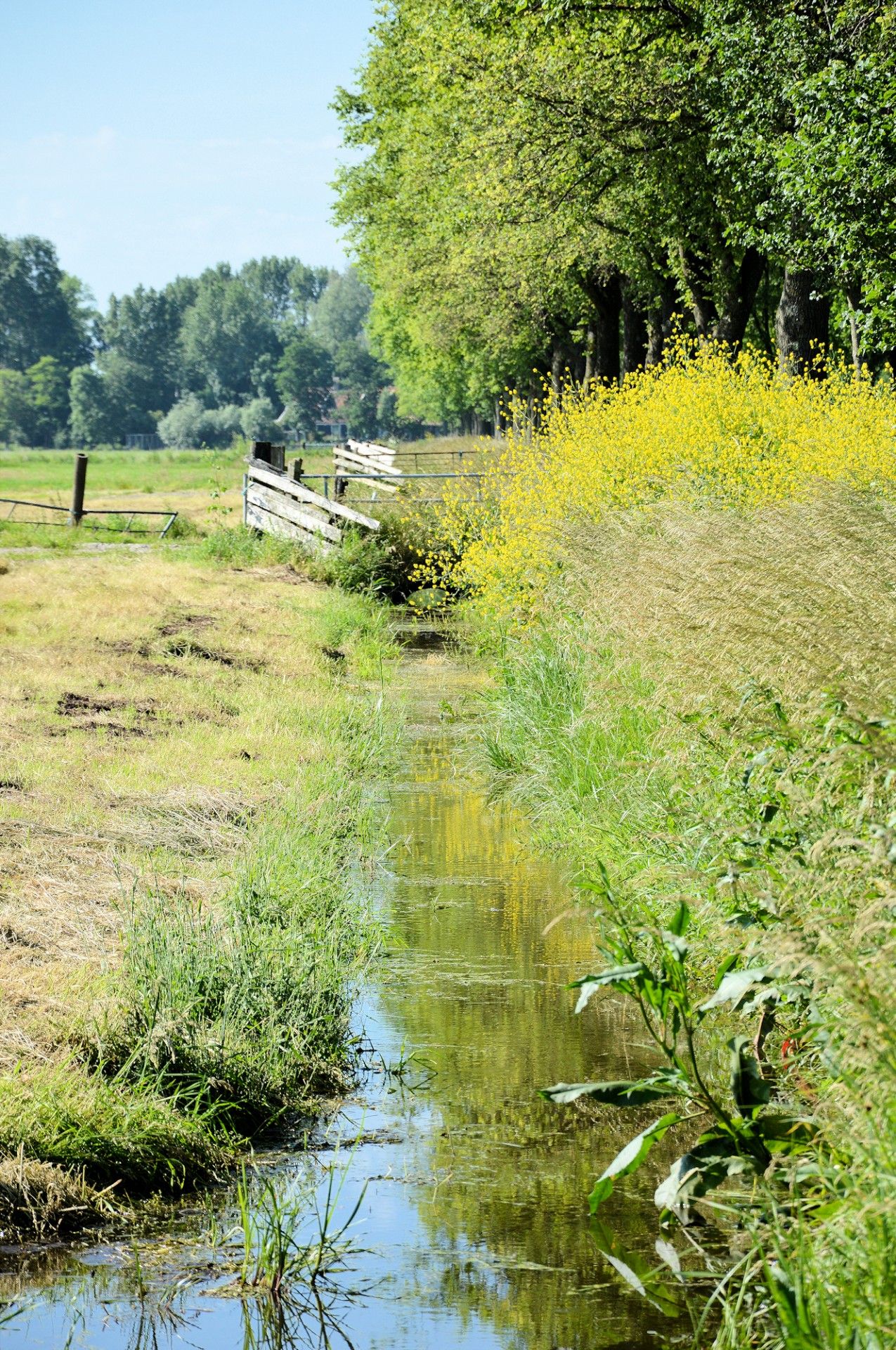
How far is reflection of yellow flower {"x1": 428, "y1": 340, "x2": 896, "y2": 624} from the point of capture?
1045 cm

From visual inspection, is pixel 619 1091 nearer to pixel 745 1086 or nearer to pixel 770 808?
pixel 745 1086

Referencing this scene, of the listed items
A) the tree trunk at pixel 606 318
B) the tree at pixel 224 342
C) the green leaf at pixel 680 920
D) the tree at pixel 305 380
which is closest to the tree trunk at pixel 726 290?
the tree trunk at pixel 606 318

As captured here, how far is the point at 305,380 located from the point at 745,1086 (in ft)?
572

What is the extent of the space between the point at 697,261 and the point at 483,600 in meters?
14.4

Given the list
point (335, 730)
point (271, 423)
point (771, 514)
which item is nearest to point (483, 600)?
point (335, 730)

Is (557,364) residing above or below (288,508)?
above

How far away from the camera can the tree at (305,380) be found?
557 feet

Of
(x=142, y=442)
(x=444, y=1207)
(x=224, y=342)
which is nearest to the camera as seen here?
(x=444, y=1207)

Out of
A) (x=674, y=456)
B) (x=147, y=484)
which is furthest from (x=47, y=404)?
(x=674, y=456)

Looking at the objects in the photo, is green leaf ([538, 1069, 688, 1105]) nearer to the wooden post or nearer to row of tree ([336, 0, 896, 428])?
row of tree ([336, 0, 896, 428])

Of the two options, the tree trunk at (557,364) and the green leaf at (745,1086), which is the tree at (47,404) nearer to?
the tree trunk at (557,364)

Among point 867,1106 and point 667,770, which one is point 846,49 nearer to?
point 667,770

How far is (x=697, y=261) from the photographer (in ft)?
80.7

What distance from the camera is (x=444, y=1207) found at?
151 inches
